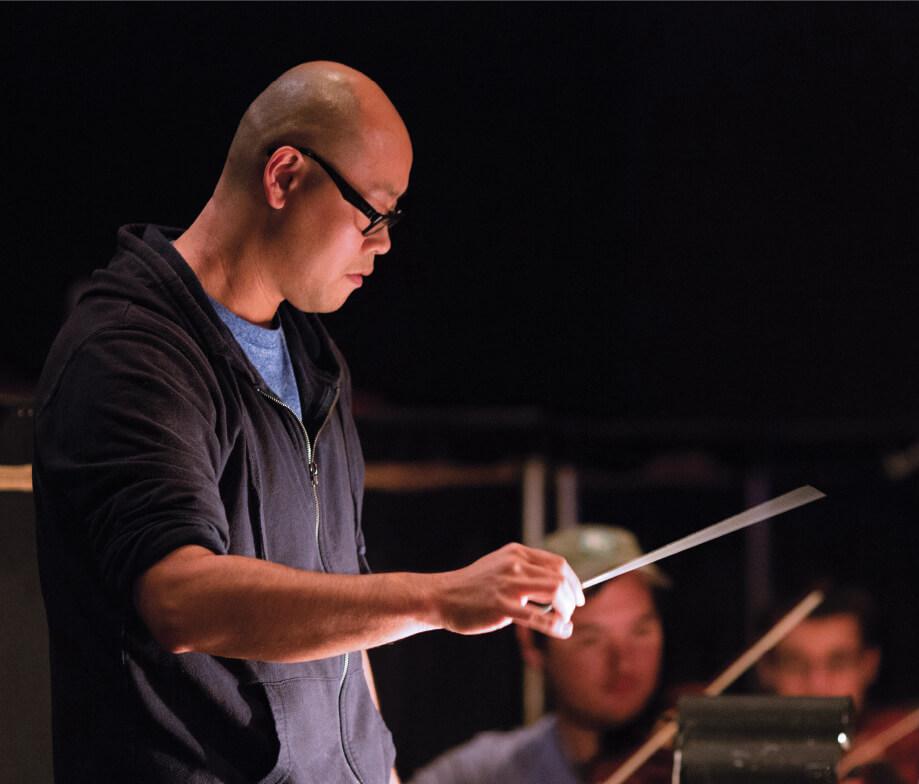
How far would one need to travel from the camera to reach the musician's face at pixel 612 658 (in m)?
2.94

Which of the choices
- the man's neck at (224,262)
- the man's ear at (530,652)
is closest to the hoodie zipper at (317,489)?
the man's neck at (224,262)

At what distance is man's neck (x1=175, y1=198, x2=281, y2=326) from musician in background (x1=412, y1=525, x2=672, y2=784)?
4.94ft

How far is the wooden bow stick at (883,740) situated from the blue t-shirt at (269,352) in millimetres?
1664

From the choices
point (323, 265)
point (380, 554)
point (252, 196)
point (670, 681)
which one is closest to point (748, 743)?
point (323, 265)

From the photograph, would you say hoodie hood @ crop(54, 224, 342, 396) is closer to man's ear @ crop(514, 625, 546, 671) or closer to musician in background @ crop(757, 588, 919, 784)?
man's ear @ crop(514, 625, 546, 671)

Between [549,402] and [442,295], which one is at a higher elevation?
[442,295]

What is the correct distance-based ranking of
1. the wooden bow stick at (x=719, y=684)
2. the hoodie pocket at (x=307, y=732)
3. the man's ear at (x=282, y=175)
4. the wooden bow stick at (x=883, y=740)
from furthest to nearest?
1. the wooden bow stick at (x=883, y=740)
2. the wooden bow stick at (x=719, y=684)
3. the man's ear at (x=282, y=175)
4. the hoodie pocket at (x=307, y=732)

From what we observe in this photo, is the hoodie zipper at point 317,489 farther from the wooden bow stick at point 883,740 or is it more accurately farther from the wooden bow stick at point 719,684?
the wooden bow stick at point 883,740

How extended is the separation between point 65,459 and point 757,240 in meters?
3.61

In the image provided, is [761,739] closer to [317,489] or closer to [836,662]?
[317,489]

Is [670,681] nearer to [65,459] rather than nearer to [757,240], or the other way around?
[757,240]

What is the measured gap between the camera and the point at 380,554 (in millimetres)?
2779

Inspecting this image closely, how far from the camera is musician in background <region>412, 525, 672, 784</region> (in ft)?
9.58

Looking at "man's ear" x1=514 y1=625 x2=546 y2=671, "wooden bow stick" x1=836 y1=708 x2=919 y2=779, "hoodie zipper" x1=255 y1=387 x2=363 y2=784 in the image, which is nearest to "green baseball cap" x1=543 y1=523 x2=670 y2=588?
"man's ear" x1=514 y1=625 x2=546 y2=671
